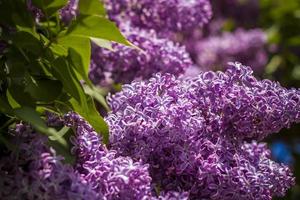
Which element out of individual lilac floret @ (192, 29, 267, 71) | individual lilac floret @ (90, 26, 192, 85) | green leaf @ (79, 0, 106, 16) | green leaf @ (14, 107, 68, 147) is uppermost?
green leaf @ (79, 0, 106, 16)

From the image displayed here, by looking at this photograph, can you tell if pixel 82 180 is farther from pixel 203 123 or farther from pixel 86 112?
pixel 203 123

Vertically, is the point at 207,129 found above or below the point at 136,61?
above

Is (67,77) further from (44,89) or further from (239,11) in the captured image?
(239,11)

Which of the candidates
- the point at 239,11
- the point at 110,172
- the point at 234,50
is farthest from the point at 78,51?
the point at 239,11

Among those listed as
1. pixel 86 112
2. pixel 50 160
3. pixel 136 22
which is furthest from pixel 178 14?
pixel 50 160

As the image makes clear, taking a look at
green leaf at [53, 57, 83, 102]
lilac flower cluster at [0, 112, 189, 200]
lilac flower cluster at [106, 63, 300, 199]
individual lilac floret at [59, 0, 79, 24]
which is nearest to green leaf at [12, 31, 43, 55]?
green leaf at [53, 57, 83, 102]

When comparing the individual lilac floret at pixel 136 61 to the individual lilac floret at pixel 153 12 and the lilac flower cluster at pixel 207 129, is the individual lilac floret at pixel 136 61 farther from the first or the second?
the lilac flower cluster at pixel 207 129

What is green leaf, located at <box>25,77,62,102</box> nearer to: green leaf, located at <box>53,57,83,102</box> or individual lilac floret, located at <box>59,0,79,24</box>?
green leaf, located at <box>53,57,83,102</box>
